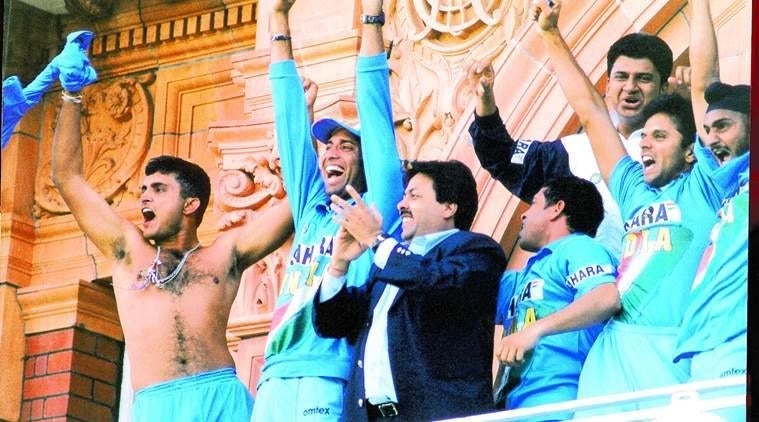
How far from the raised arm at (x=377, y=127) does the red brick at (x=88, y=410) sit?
2326mm

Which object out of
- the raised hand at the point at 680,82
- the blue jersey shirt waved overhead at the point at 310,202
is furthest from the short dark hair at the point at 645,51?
the blue jersey shirt waved overhead at the point at 310,202

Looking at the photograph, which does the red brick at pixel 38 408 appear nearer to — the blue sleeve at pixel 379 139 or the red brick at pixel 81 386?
the red brick at pixel 81 386

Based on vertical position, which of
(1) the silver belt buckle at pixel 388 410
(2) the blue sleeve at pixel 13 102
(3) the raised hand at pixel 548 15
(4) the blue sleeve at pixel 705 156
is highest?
(2) the blue sleeve at pixel 13 102

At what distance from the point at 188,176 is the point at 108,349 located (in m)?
1.42

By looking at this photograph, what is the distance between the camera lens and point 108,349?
14.2m

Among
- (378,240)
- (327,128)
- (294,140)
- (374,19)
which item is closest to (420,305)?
(378,240)

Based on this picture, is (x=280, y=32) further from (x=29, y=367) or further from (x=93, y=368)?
(x=29, y=367)

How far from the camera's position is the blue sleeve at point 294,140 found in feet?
41.0

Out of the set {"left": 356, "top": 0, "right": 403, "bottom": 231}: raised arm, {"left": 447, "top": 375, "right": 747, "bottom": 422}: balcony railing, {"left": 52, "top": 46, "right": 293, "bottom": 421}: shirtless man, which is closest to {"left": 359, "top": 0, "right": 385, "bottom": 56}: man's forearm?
{"left": 356, "top": 0, "right": 403, "bottom": 231}: raised arm

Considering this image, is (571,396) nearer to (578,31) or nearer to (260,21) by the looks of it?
(578,31)

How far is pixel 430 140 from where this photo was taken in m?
12.7

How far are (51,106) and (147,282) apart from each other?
1.60 meters

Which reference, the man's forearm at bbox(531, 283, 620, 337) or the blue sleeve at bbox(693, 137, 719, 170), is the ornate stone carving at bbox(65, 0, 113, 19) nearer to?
the man's forearm at bbox(531, 283, 620, 337)

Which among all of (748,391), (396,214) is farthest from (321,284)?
(748,391)
